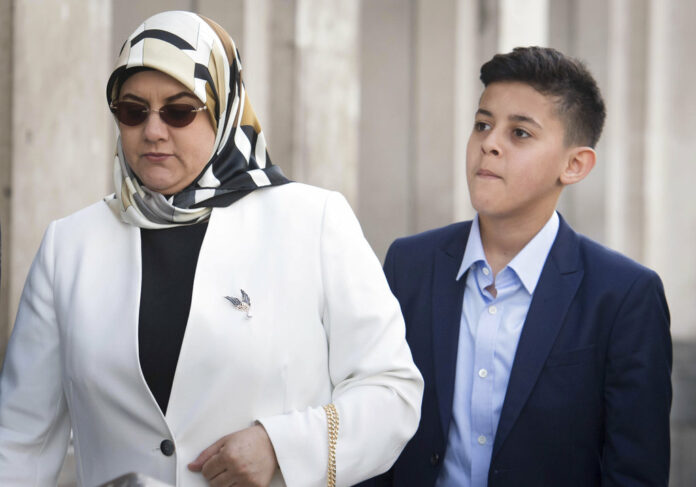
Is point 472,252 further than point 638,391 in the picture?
Yes

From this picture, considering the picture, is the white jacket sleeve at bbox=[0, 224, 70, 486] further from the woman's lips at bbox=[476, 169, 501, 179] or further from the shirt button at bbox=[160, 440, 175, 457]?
the woman's lips at bbox=[476, 169, 501, 179]

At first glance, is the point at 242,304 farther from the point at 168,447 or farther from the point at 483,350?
the point at 483,350

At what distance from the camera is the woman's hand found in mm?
2176

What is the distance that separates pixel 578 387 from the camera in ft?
9.11

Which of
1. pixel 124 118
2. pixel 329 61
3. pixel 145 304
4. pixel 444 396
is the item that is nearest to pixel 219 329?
pixel 145 304

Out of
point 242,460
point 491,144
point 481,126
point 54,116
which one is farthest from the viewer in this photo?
point 54,116

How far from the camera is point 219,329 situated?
2.29m

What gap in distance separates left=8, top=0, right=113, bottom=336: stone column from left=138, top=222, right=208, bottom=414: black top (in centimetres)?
166

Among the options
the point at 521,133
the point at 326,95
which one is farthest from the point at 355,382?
the point at 326,95

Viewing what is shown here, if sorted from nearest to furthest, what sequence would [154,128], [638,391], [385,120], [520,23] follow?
[154,128] → [638,391] → [385,120] → [520,23]

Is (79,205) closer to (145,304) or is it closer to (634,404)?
(145,304)

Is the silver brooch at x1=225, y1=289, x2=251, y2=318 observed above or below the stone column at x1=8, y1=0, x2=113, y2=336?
below

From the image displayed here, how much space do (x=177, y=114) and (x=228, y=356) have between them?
0.58 metres

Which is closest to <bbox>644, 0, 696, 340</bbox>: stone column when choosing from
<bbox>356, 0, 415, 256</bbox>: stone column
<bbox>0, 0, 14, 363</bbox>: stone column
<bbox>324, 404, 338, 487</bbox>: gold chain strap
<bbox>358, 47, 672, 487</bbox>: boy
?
<bbox>356, 0, 415, 256</bbox>: stone column
